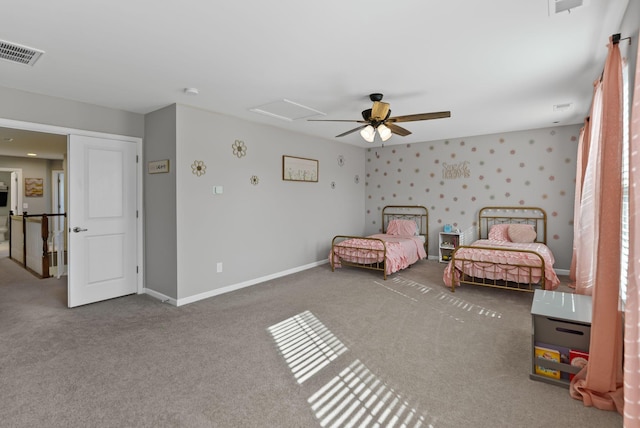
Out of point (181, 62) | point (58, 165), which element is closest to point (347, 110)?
point (181, 62)

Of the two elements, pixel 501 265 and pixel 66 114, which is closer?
pixel 66 114

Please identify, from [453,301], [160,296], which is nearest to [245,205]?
[160,296]

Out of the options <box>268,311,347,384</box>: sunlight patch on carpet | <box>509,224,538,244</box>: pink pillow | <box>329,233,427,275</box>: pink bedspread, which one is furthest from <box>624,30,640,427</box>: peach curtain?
<box>509,224,538,244</box>: pink pillow

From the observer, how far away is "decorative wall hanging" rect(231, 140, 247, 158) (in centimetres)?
467

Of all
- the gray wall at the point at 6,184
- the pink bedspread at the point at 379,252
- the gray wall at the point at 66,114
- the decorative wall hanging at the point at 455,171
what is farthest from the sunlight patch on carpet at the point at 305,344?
the gray wall at the point at 6,184

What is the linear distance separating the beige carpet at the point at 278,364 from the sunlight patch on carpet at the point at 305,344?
15 millimetres

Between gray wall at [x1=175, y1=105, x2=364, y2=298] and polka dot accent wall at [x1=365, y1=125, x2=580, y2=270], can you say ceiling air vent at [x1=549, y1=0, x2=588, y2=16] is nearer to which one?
gray wall at [x1=175, y1=105, x2=364, y2=298]

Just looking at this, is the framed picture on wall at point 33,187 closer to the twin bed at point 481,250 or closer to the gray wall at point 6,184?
the gray wall at point 6,184

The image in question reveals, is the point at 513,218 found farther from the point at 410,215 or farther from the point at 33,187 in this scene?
the point at 33,187

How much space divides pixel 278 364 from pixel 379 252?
305cm

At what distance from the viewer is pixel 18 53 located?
Answer: 8.66ft

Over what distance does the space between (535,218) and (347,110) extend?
13.1 feet

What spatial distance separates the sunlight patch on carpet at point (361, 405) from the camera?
1.98m

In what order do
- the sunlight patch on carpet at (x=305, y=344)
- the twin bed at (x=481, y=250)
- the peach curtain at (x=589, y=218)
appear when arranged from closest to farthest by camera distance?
the sunlight patch on carpet at (x=305, y=344)
the peach curtain at (x=589, y=218)
the twin bed at (x=481, y=250)
